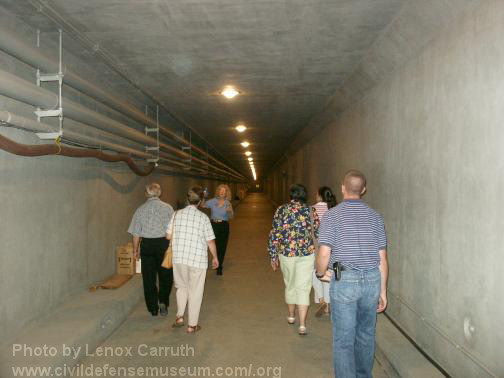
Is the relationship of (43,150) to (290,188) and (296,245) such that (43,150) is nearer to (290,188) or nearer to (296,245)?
(290,188)

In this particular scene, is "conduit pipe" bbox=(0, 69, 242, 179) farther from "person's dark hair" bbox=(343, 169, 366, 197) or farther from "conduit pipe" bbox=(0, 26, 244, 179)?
"person's dark hair" bbox=(343, 169, 366, 197)

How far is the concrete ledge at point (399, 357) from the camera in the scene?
157 inches

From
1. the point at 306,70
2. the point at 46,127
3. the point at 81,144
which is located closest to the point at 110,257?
the point at 81,144

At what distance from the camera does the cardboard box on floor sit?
295 inches

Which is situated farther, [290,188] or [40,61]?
[290,188]

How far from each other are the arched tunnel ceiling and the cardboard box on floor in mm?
2878

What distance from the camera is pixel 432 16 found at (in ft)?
13.1

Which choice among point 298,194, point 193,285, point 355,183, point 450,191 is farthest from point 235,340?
point 450,191

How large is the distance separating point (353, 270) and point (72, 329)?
122 inches

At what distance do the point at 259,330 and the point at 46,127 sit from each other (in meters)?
3.40

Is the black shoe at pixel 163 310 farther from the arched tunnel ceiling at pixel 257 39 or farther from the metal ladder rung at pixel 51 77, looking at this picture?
the arched tunnel ceiling at pixel 257 39

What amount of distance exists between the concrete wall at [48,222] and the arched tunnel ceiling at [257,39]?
867 mm

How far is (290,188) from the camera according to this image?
5293 millimetres

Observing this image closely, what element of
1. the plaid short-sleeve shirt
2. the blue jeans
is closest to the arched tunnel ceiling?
the plaid short-sleeve shirt
